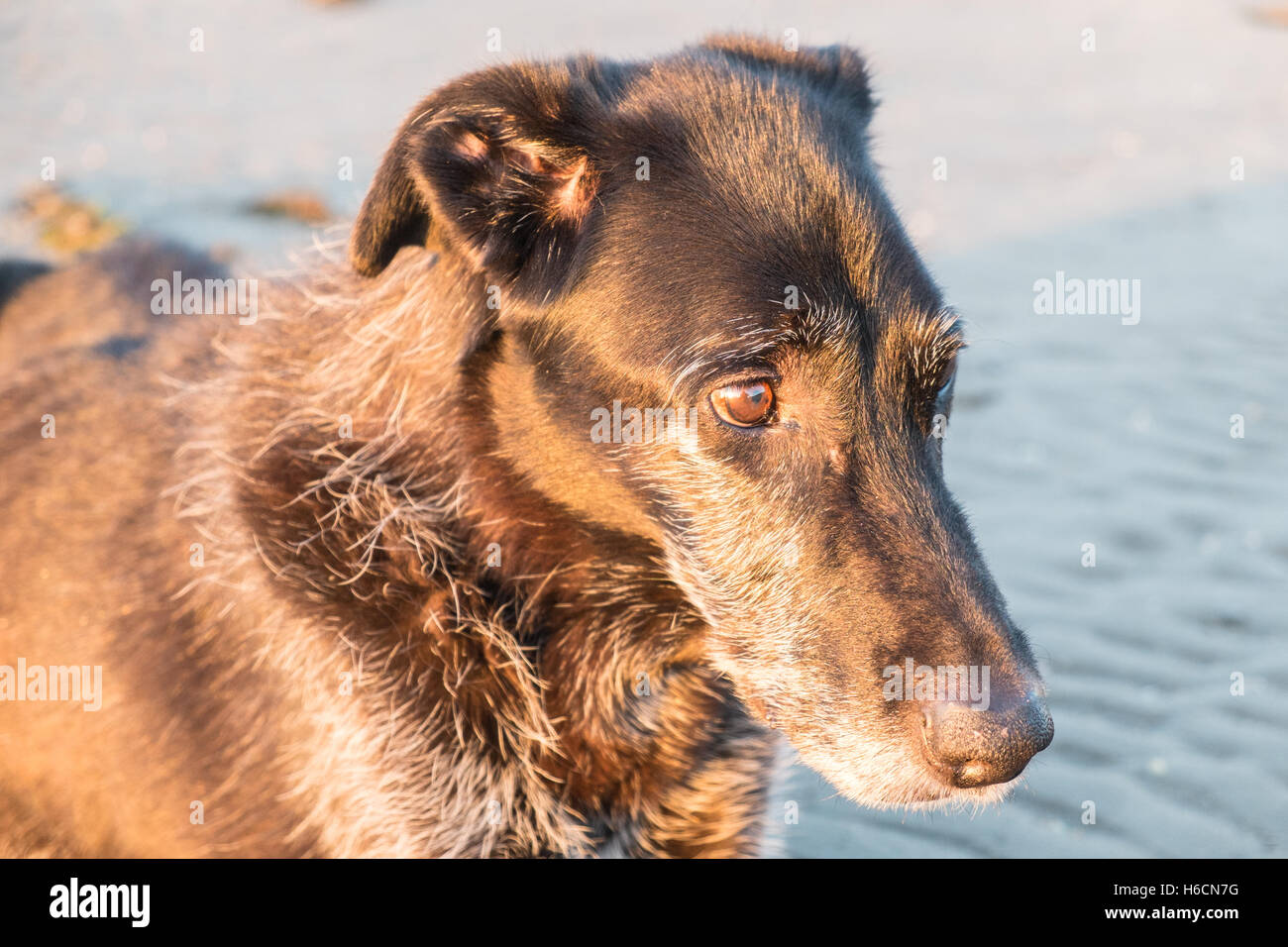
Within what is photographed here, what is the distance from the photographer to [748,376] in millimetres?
3531

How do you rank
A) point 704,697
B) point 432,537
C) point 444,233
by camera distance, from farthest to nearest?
point 704,697, point 432,537, point 444,233

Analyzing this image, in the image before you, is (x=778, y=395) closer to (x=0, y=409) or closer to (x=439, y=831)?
(x=439, y=831)

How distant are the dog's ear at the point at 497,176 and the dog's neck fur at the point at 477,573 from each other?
0.22 metres

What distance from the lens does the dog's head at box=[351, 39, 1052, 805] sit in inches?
136

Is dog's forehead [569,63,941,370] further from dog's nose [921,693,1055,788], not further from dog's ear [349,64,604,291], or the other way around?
dog's nose [921,693,1055,788]

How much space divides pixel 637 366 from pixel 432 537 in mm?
922

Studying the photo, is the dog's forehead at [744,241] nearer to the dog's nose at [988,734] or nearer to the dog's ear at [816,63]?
the dog's ear at [816,63]

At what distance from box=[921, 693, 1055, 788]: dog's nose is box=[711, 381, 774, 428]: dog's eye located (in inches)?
33.7

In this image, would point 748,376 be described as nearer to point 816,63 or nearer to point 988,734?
point 988,734

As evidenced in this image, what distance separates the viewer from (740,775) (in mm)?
4562

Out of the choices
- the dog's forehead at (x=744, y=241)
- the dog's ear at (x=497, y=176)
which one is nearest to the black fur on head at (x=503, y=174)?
the dog's ear at (x=497, y=176)

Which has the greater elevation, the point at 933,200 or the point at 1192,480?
the point at 933,200

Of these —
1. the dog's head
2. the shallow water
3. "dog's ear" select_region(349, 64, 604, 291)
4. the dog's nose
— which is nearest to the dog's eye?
the dog's head
